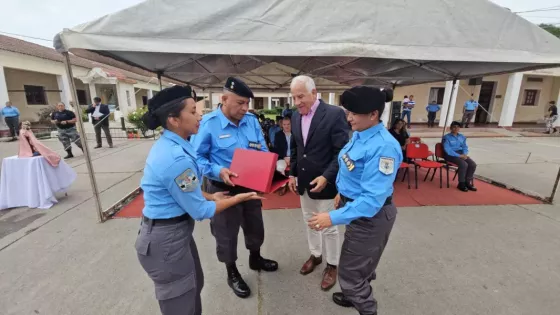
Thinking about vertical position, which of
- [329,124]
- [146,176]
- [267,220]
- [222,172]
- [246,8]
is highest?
[246,8]

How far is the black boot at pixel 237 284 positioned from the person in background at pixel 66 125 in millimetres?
8323

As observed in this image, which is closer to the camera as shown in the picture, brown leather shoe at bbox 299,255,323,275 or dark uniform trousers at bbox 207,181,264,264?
dark uniform trousers at bbox 207,181,264,264

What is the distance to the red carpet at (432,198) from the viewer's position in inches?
169

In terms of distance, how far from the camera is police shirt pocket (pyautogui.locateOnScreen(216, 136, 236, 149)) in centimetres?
212

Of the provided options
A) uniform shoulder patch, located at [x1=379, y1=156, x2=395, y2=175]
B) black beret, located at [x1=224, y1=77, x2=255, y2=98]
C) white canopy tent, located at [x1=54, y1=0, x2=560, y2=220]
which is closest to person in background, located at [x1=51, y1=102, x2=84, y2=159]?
white canopy tent, located at [x1=54, y1=0, x2=560, y2=220]

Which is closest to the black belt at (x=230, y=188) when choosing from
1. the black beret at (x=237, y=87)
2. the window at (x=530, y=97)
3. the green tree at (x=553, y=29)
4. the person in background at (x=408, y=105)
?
the black beret at (x=237, y=87)

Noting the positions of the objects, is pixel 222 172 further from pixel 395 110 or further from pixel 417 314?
pixel 395 110

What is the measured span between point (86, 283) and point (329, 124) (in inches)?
107

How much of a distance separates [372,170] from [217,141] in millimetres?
1250

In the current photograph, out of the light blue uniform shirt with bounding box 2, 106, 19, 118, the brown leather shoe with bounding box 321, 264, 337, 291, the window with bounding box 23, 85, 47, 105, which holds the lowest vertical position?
the brown leather shoe with bounding box 321, 264, 337, 291

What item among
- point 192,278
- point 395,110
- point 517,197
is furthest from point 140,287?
point 395,110

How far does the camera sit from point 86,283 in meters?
2.46

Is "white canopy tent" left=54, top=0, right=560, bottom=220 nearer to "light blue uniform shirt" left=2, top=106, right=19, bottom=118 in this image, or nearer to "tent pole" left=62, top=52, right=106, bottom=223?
"tent pole" left=62, top=52, right=106, bottom=223

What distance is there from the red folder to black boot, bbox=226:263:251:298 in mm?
993
